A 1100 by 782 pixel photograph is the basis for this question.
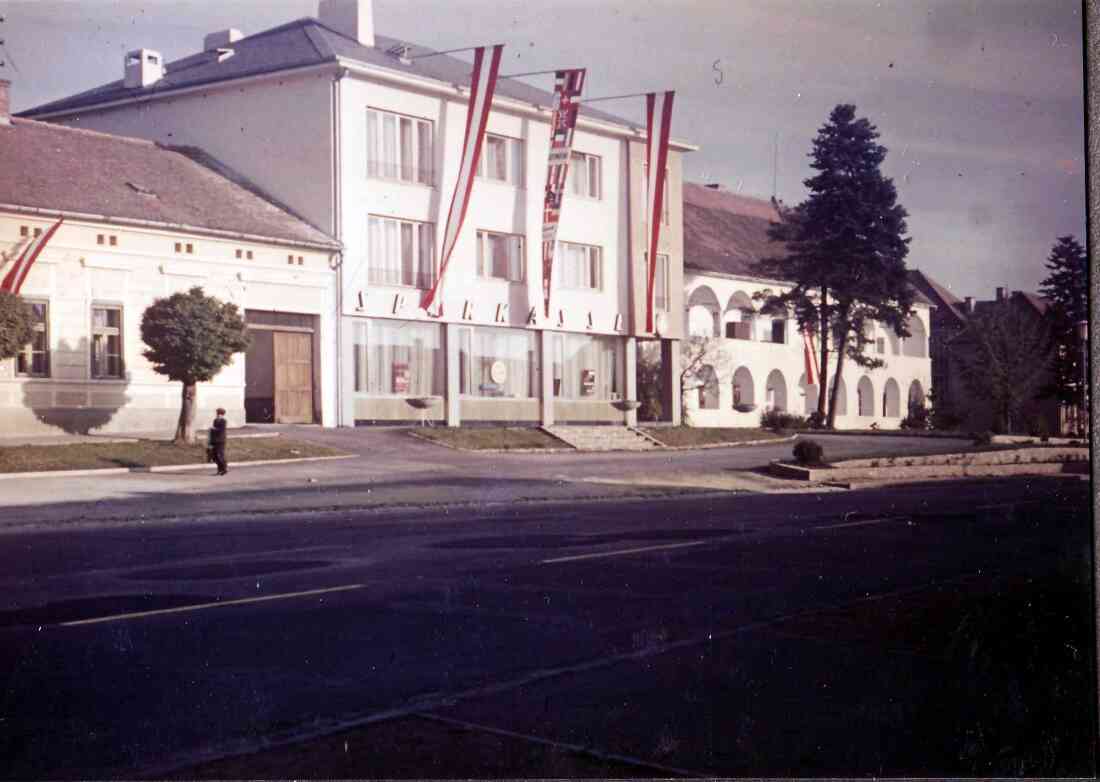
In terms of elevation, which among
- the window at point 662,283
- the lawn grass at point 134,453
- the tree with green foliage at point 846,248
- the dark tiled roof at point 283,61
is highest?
the dark tiled roof at point 283,61

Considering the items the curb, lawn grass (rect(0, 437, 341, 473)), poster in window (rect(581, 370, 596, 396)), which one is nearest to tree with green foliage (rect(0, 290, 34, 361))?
lawn grass (rect(0, 437, 341, 473))

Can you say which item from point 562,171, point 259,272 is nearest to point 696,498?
point 259,272

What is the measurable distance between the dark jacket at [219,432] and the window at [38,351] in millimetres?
3827

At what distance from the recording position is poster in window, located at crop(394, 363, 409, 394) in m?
38.3

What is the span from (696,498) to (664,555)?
10.6 m

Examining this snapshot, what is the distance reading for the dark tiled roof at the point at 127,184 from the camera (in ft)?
93.5

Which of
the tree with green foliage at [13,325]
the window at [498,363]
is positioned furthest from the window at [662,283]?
the tree with green foliage at [13,325]

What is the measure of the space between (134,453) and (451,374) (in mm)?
13325

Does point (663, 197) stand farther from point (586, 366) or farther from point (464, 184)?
point (464, 184)

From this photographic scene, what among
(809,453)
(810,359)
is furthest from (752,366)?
(809,453)

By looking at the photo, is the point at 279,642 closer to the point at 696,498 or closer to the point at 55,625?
the point at 55,625

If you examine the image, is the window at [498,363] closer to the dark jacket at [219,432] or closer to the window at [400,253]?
the window at [400,253]

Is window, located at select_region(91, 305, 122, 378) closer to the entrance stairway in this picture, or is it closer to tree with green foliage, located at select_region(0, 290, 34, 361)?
tree with green foliage, located at select_region(0, 290, 34, 361)

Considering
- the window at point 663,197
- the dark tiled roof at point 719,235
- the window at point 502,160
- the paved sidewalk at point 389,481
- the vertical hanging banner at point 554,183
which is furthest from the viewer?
the dark tiled roof at point 719,235
